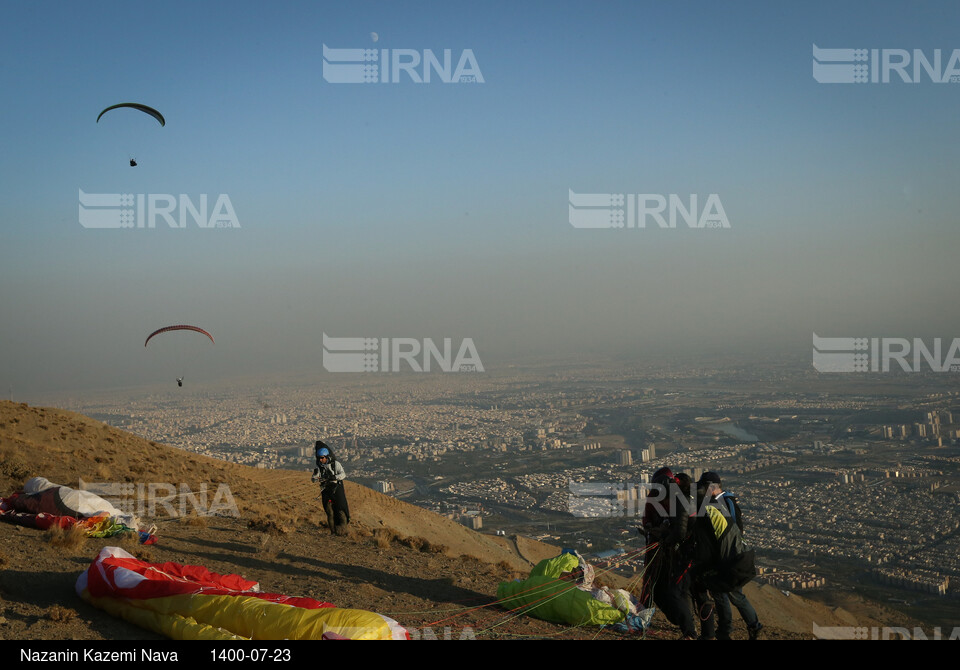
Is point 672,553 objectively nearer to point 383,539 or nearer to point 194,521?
point 383,539

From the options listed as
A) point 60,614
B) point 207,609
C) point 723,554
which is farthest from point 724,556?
point 60,614

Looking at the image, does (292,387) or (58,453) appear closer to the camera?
(58,453)

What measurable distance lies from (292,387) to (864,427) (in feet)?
312

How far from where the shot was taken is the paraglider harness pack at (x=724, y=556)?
6.46 m

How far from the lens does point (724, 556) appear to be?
6.48 meters

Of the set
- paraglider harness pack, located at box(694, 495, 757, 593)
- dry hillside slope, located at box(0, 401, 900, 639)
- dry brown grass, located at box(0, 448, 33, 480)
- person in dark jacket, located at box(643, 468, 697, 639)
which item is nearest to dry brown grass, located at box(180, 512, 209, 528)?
dry hillside slope, located at box(0, 401, 900, 639)

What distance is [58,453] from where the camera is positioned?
611 inches

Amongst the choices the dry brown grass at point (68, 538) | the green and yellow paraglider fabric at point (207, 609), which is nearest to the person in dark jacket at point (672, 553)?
the green and yellow paraglider fabric at point (207, 609)

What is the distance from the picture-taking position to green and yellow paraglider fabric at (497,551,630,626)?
7191 mm

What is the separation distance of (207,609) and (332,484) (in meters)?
6.17

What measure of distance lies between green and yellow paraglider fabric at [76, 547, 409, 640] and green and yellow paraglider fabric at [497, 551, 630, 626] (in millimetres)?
2658
